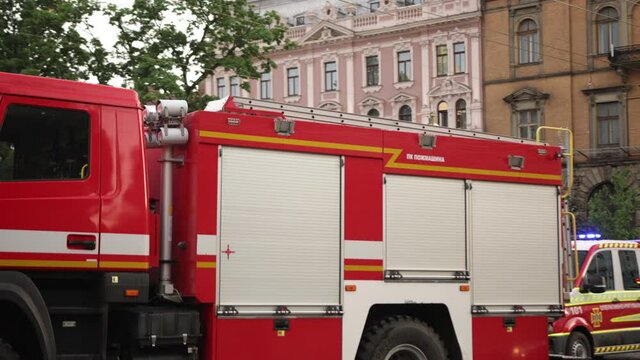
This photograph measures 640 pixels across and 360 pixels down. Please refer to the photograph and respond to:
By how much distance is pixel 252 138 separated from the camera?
8672 mm

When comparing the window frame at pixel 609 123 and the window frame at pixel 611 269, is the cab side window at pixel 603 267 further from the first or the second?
the window frame at pixel 609 123

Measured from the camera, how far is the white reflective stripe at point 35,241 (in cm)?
712

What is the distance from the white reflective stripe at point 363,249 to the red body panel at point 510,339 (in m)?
1.54

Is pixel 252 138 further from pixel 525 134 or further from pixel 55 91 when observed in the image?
→ pixel 525 134

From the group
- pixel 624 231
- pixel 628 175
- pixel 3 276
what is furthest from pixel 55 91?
pixel 628 175

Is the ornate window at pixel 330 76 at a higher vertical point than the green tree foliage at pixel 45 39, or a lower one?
higher

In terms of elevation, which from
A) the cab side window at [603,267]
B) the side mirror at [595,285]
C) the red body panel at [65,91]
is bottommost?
the side mirror at [595,285]

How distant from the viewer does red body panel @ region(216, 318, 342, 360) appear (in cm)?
836

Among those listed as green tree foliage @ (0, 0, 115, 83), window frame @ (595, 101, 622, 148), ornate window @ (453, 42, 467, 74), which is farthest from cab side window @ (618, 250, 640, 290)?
ornate window @ (453, 42, 467, 74)

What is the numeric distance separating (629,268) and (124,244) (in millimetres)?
9894

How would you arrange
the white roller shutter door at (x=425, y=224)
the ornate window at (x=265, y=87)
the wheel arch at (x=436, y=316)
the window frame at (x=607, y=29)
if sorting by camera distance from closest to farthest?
the white roller shutter door at (x=425, y=224) < the wheel arch at (x=436, y=316) < the window frame at (x=607, y=29) < the ornate window at (x=265, y=87)

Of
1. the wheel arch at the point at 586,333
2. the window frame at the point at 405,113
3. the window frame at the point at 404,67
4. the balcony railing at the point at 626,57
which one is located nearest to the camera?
the wheel arch at the point at 586,333

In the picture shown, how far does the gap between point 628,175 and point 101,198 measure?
3919 cm

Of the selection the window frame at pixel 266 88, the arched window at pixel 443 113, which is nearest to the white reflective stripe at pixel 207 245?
the arched window at pixel 443 113
